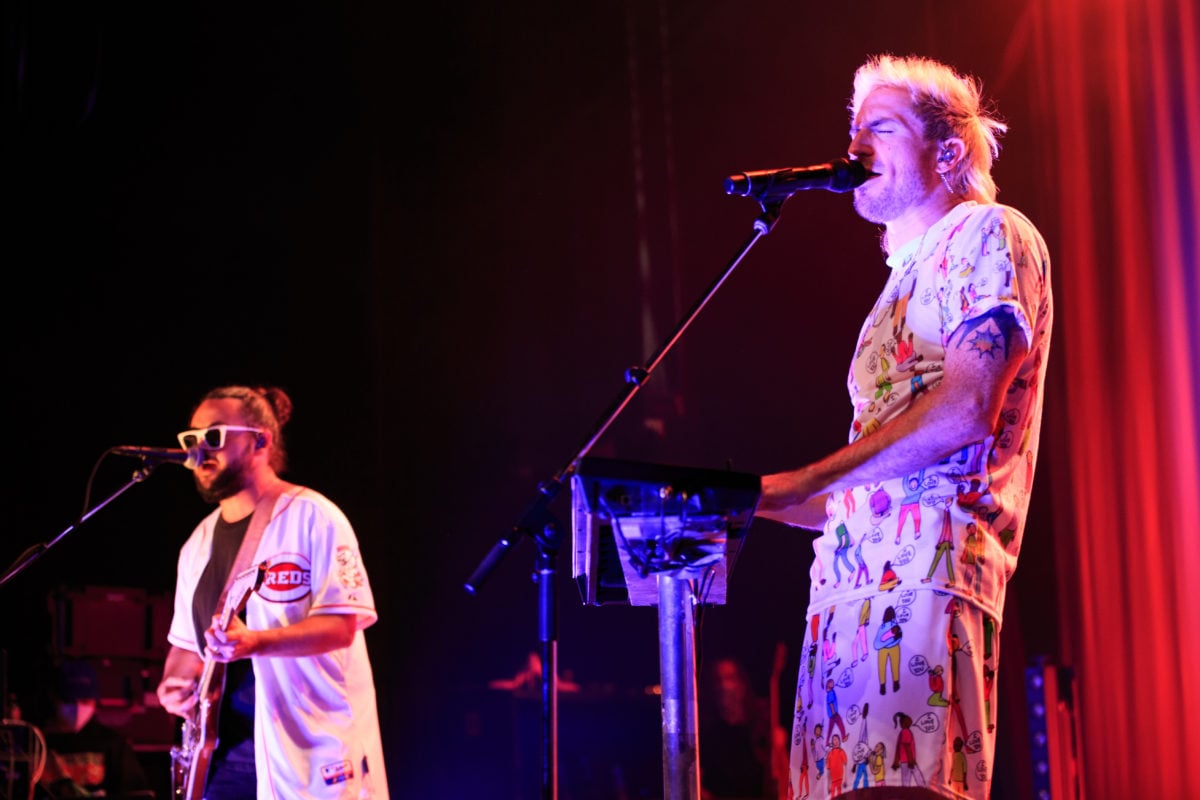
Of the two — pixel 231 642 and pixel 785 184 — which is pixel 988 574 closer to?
pixel 785 184

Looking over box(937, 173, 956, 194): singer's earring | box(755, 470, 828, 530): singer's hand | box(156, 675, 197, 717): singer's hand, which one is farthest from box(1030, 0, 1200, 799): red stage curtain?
box(156, 675, 197, 717): singer's hand

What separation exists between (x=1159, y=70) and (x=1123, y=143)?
0.28 metres

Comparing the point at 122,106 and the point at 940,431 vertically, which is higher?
the point at 122,106

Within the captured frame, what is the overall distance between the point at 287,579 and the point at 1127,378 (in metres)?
3.07

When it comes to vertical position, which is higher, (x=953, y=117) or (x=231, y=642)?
(x=953, y=117)

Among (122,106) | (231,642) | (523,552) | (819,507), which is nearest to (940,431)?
(819,507)

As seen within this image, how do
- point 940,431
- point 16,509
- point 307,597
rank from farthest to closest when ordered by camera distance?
point 16,509 < point 307,597 < point 940,431

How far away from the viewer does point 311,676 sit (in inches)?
145

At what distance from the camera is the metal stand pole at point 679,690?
1.60m

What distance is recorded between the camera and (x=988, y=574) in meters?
1.90

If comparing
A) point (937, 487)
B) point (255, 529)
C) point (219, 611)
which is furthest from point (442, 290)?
point (937, 487)

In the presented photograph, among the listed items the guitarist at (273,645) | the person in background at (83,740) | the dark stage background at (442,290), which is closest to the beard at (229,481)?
the guitarist at (273,645)

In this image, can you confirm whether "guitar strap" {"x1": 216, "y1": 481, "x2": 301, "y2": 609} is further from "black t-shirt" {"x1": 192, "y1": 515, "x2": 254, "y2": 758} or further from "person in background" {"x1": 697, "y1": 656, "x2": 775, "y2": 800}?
"person in background" {"x1": 697, "y1": 656, "x2": 775, "y2": 800}

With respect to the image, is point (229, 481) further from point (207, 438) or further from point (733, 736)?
point (733, 736)
